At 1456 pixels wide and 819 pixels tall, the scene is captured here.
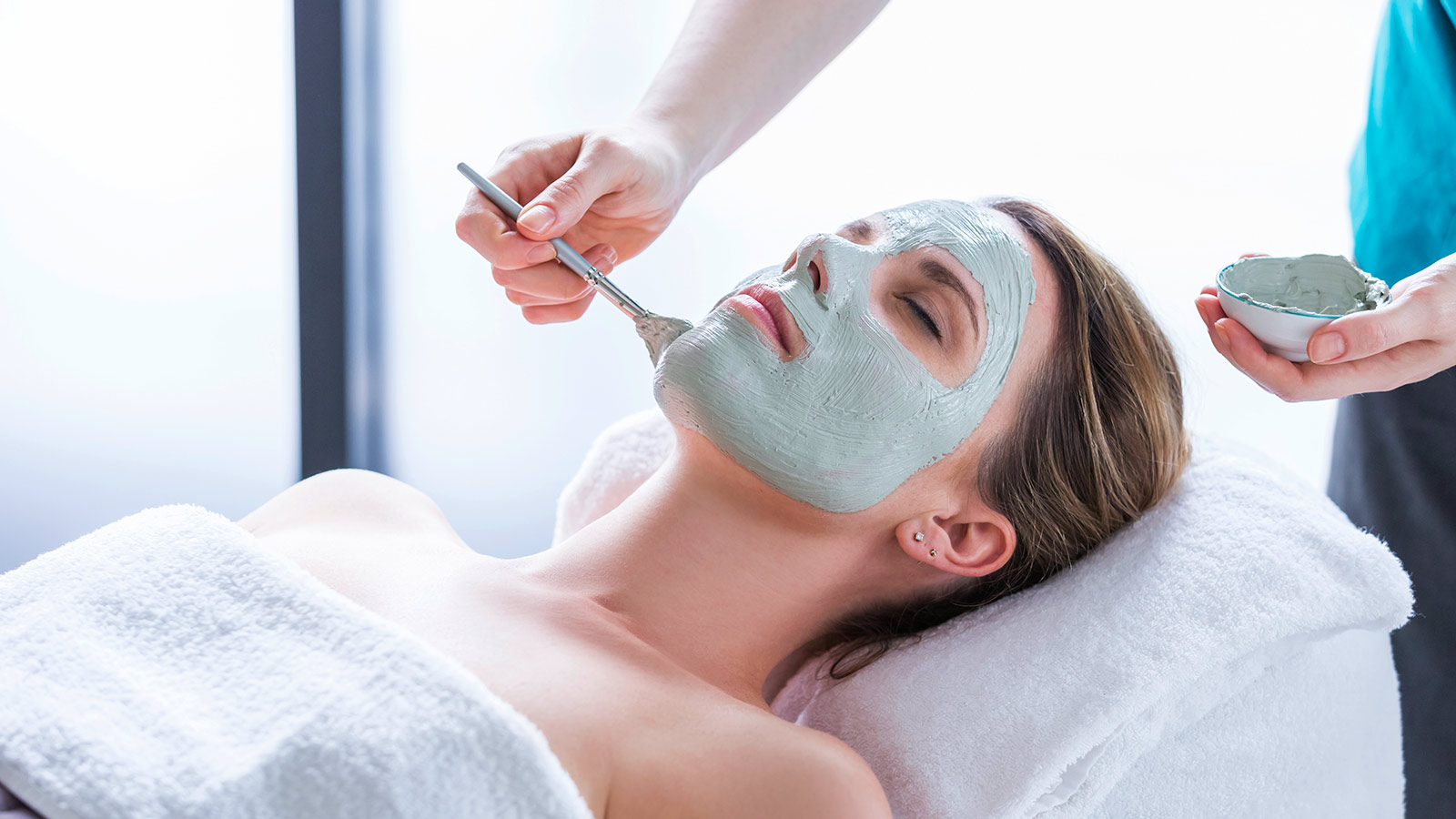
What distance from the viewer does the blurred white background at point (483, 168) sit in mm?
1921

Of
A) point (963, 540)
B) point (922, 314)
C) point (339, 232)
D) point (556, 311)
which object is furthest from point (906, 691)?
point (339, 232)

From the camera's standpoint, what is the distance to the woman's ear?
111 cm

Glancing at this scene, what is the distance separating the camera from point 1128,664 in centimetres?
106

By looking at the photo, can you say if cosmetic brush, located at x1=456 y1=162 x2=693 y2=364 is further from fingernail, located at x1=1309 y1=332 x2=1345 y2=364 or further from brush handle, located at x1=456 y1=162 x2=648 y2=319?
fingernail, located at x1=1309 y1=332 x2=1345 y2=364

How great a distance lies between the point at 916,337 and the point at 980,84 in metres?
1.17

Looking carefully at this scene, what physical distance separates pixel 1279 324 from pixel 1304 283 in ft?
0.47

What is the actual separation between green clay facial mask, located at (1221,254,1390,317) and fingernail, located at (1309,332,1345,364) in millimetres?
110

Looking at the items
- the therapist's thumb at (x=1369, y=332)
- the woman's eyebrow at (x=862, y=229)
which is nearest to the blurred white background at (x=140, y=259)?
the woman's eyebrow at (x=862, y=229)

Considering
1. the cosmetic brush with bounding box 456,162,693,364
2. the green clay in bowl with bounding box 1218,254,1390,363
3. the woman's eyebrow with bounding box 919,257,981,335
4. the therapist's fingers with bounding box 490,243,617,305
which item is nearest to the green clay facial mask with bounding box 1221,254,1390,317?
the green clay in bowl with bounding box 1218,254,1390,363

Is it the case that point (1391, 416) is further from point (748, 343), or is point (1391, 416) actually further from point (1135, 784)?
point (748, 343)

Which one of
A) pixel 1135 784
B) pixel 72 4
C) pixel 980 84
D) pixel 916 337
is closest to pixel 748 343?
pixel 916 337

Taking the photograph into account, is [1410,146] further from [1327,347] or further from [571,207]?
[571,207]

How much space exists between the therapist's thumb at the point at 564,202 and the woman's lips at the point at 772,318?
0.21 m

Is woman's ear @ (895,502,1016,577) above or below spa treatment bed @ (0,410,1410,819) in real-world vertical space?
above
